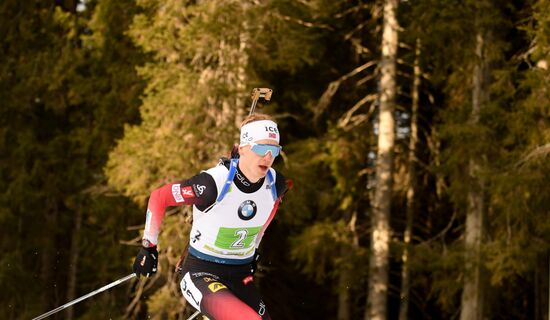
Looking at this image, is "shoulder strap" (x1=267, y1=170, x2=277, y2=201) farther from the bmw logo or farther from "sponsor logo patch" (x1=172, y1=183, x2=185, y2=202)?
"sponsor logo patch" (x1=172, y1=183, x2=185, y2=202)

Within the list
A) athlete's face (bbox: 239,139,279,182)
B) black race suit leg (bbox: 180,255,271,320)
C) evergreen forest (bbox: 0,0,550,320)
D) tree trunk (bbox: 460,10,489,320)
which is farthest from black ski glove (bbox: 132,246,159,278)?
tree trunk (bbox: 460,10,489,320)

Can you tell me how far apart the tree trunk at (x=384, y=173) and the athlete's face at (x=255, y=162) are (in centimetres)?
988

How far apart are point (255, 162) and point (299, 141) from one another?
11.0m

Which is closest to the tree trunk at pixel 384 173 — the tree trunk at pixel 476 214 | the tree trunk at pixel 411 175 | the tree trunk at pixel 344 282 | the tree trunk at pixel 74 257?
the tree trunk at pixel 344 282

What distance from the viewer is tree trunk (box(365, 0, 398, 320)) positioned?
15734 millimetres

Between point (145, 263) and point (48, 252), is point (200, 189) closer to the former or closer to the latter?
point (145, 263)

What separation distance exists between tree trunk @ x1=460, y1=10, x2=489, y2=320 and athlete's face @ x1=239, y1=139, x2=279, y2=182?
27.2ft

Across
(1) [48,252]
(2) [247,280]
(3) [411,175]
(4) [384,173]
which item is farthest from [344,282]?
(2) [247,280]

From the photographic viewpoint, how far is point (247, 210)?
6.10 meters

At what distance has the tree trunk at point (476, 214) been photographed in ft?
45.6

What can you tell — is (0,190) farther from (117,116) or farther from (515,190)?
(515,190)

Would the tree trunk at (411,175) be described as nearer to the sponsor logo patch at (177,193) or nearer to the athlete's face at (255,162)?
the athlete's face at (255,162)

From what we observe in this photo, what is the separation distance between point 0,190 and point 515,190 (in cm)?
1260

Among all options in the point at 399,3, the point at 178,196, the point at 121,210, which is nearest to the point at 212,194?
the point at 178,196
